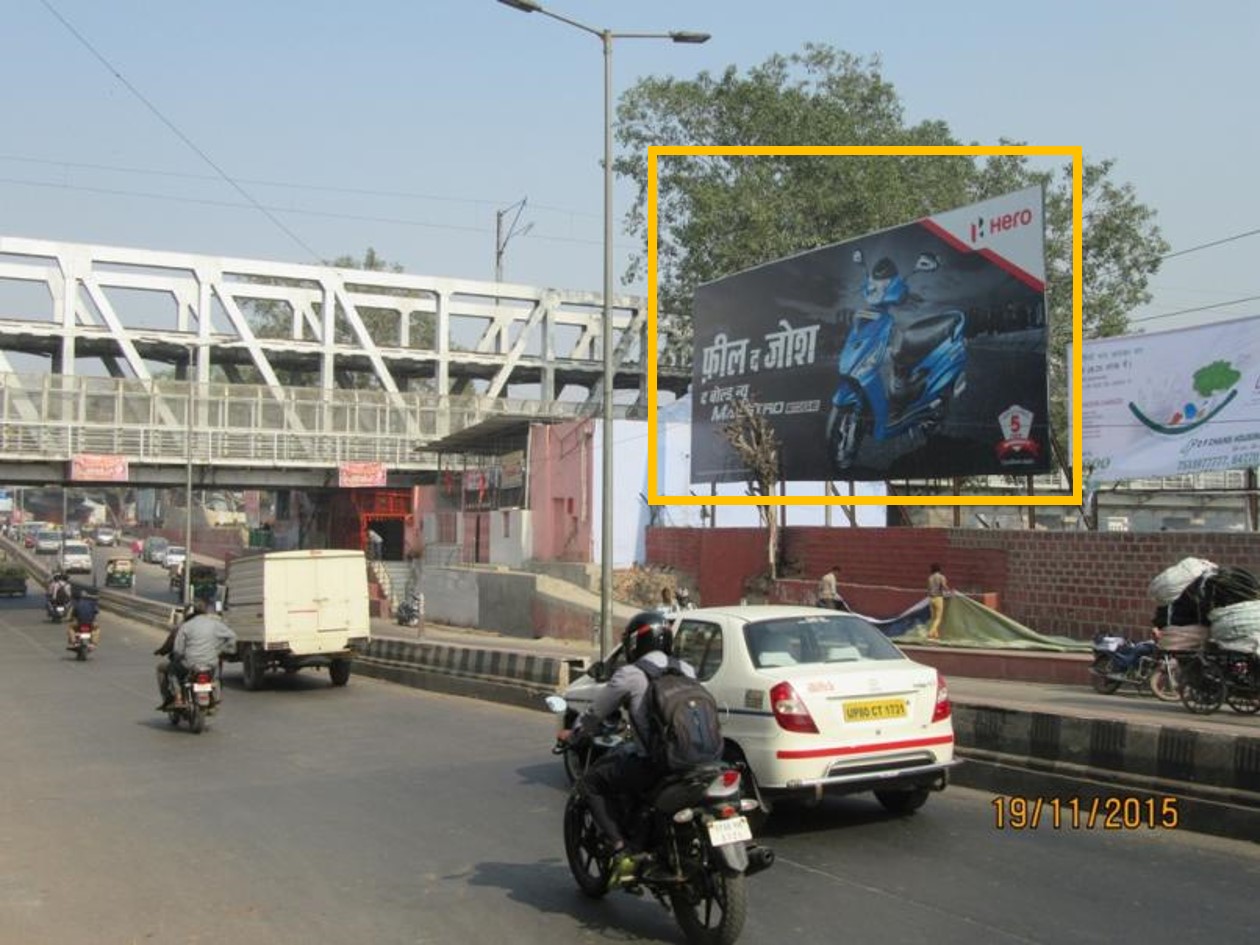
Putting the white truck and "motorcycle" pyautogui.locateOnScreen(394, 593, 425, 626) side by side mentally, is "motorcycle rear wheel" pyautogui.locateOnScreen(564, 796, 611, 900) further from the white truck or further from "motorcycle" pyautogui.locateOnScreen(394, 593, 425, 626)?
"motorcycle" pyautogui.locateOnScreen(394, 593, 425, 626)

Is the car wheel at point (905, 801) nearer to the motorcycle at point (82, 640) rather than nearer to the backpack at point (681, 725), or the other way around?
the backpack at point (681, 725)

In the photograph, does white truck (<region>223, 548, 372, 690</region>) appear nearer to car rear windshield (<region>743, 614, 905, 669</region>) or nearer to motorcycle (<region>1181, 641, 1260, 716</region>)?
motorcycle (<region>1181, 641, 1260, 716</region>)

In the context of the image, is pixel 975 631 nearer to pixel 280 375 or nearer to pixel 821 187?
pixel 821 187

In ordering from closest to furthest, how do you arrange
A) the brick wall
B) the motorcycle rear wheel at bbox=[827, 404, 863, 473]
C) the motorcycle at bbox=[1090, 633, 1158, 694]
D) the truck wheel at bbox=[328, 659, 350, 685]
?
the motorcycle at bbox=[1090, 633, 1158, 694], the brick wall, the truck wheel at bbox=[328, 659, 350, 685], the motorcycle rear wheel at bbox=[827, 404, 863, 473]

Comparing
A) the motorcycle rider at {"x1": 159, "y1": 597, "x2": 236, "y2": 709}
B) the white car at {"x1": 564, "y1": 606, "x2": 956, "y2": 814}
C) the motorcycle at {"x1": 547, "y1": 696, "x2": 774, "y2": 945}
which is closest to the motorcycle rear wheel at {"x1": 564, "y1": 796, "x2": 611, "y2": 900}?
the motorcycle at {"x1": 547, "y1": 696, "x2": 774, "y2": 945}

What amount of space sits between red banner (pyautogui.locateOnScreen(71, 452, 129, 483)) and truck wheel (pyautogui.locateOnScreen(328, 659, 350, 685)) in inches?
976

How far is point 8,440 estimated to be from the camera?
42.8 m

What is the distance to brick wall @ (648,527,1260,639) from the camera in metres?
18.9

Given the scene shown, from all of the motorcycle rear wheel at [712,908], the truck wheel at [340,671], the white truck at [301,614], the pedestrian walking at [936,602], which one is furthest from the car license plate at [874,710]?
the truck wheel at [340,671]

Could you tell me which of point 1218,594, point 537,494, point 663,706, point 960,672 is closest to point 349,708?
point 960,672

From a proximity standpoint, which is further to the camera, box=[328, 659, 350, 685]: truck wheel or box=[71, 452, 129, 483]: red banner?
box=[71, 452, 129, 483]: red banner

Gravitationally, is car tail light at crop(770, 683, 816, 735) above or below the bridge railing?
below

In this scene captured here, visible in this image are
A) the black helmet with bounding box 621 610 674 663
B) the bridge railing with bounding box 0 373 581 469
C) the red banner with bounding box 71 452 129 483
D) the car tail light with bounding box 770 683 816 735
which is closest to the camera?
the black helmet with bounding box 621 610 674 663

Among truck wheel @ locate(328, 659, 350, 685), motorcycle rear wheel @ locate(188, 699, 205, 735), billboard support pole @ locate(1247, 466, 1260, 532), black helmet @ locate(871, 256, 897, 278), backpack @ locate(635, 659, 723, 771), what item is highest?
black helmet @ locate(871, 256, 897, 278)
